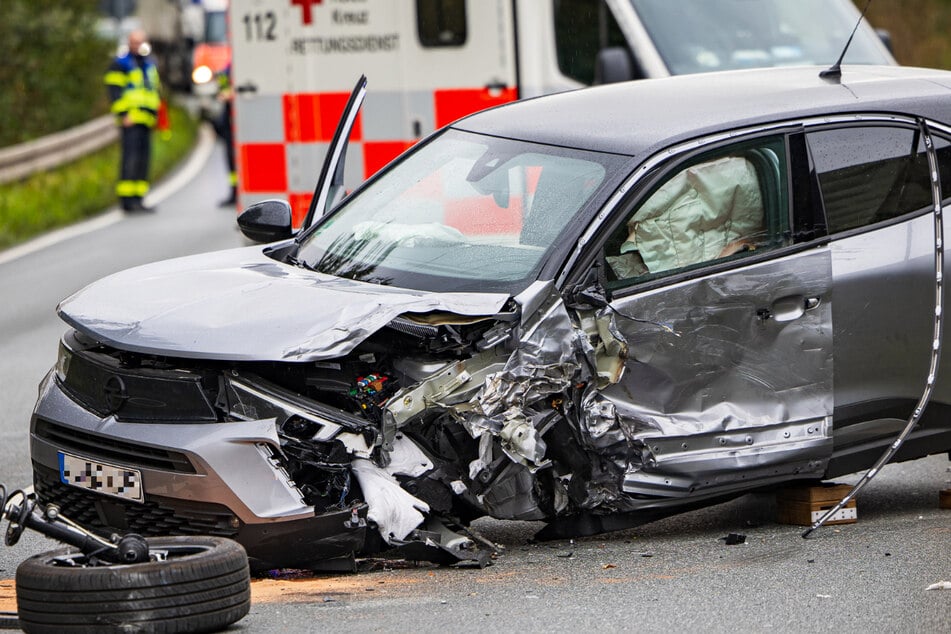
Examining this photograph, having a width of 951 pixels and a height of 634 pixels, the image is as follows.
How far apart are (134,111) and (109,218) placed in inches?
Result: 56.8

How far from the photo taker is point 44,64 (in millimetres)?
22672

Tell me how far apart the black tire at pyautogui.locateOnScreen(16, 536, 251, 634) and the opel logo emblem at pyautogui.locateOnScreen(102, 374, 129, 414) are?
67 centimetres

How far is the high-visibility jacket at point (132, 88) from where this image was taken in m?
18.0

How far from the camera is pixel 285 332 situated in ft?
16.4

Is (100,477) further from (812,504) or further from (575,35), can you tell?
(575,35)

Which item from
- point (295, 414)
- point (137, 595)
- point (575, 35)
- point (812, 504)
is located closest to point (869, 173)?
point (812, 504)

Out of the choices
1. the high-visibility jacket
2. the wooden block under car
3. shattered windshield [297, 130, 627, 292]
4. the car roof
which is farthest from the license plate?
the high-visibility jacket

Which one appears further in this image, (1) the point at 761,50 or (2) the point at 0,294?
(2) the point at 0,294

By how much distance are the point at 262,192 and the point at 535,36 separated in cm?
229

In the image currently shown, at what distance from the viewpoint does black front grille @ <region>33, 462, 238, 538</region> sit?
4957mm

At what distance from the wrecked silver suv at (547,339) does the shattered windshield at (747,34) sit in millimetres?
3473

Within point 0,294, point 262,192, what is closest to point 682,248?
point 262,192

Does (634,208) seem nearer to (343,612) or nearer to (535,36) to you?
(343,612)

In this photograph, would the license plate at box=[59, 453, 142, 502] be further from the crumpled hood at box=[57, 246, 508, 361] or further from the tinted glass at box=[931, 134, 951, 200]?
the tinted glass at box=[931, 134, 951, 200]
